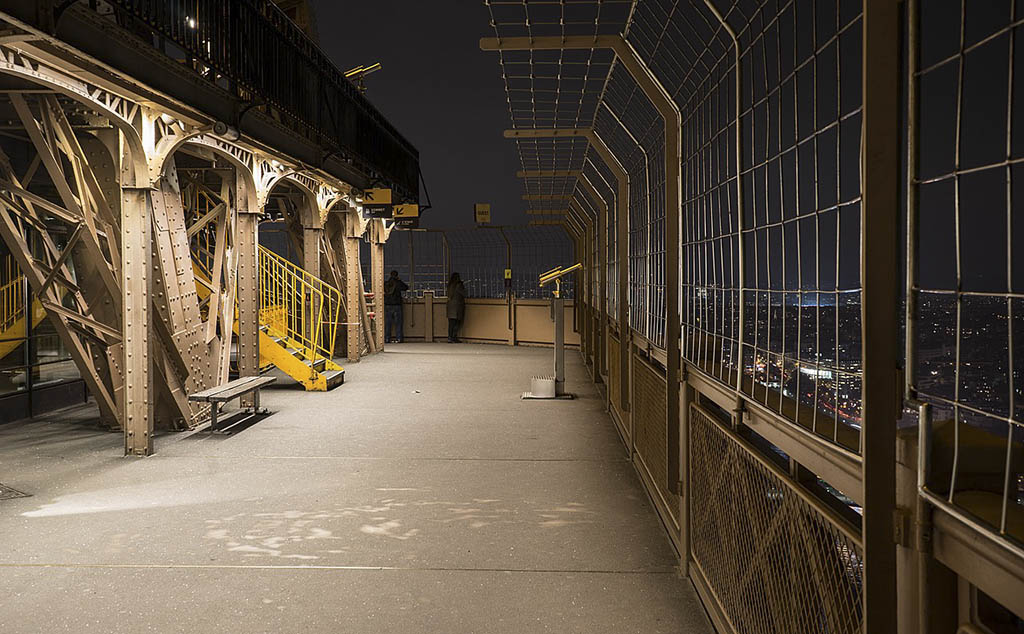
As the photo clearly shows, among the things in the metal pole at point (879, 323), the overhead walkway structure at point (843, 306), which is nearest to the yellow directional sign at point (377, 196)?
the overhead walkway structure at point (843, 306)

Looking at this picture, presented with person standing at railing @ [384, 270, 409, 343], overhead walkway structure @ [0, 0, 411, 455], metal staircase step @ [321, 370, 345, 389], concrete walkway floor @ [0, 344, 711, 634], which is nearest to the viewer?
concrete walkway floor @ [0, 344, 711, 634]

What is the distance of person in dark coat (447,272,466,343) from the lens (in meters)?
21.3

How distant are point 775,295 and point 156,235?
6.91 metres

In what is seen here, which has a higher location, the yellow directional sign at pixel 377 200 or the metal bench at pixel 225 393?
the yellow directional sign at pixel 377 200

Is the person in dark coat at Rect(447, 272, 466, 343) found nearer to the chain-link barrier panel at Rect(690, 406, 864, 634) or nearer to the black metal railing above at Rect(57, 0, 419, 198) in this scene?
the black metal railing above at Rect(57, 0, 419, 198)

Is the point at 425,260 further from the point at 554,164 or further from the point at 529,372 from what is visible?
the point at 554,164

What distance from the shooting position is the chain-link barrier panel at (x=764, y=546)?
2.01 meters

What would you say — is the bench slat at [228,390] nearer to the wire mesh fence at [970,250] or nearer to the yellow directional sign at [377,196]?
the yellow directional sign at [377,196]

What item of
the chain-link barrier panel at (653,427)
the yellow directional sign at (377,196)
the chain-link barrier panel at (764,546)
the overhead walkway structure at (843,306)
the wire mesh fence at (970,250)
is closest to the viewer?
the wire mesh fence at (970,250)

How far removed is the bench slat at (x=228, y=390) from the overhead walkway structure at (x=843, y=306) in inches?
216

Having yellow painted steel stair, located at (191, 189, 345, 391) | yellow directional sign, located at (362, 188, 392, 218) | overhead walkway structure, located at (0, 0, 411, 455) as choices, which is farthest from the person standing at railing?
overhead walkway structure, located at (0, 0, 411, 455)

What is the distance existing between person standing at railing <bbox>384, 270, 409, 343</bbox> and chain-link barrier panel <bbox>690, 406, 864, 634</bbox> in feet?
58.2

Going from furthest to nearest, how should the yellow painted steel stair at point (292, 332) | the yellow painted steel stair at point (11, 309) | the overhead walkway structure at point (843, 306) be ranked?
the yellow painted steel stair at point (292, 332)
the yellow painted steel stair at point (11, 309)
the overhead walkway structure at point (843, 306)

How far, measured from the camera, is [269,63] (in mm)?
9539
